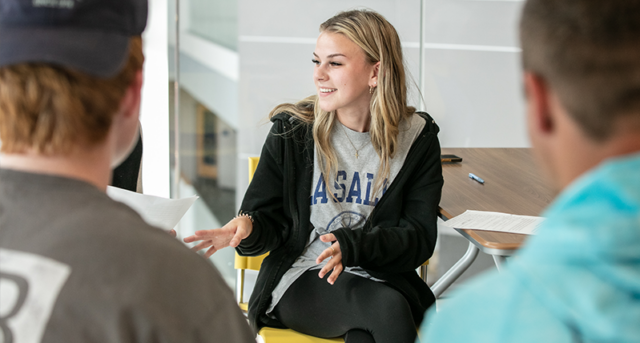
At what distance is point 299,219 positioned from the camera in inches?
74.5

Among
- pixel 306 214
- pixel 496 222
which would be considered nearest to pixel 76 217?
pixel 306 214

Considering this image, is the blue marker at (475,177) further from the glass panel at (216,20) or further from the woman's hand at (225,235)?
the glass panel at (216,20)

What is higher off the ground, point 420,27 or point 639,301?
point 420,27

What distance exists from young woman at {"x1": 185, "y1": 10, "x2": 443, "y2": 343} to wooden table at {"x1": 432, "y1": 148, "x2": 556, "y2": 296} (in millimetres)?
194

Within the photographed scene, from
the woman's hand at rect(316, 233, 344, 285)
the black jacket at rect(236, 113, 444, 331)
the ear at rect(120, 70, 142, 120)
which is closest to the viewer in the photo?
the ear at rect(120, 70, 142, 120)

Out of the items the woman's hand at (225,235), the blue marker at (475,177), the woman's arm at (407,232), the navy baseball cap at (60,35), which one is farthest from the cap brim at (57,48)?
the blue marker at (475,177)

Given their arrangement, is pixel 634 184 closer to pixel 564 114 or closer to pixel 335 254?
pixel 564 114

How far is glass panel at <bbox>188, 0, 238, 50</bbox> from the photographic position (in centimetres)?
293

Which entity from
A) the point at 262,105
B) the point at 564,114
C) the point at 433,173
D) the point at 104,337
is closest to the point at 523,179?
the point at 433,173

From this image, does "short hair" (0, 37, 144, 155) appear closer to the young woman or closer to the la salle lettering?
the young woman

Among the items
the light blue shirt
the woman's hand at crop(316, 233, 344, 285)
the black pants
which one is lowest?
the black pants

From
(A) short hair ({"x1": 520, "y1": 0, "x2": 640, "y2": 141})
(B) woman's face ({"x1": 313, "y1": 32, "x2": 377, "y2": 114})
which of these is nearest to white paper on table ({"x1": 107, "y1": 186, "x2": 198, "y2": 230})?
(B) woman's face ({"x1": 313, "y1": 32, "x2": 377, "y2": 114})

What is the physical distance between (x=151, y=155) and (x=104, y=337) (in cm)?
254

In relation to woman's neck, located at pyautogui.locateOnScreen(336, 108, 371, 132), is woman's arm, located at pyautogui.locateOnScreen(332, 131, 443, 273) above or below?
below
